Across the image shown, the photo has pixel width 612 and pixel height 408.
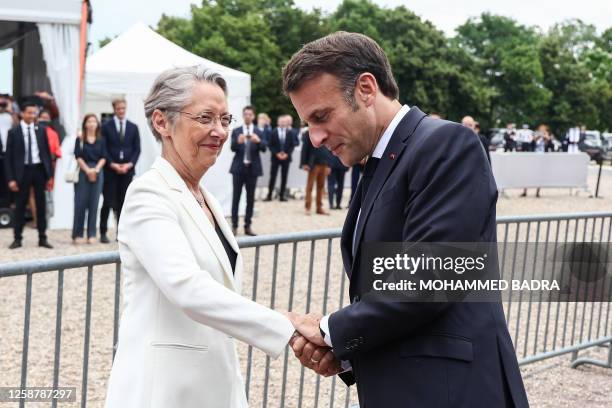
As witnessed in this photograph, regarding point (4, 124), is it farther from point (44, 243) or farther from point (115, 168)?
point (44, 243)

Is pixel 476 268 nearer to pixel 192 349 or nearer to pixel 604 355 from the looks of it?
pixel 192 349

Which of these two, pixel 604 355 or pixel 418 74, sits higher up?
pixel 418 74

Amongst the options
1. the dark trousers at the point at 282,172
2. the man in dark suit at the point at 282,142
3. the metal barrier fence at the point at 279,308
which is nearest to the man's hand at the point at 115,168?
the metal barrier fence at the point at 279,308

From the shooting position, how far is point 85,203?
37.7 feet

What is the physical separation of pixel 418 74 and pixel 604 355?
48828 mm

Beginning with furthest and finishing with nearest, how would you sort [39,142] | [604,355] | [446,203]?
[39,142] < [604,355] < [446,203]

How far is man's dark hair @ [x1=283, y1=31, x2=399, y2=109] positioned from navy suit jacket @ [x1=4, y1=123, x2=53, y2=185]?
954 cm

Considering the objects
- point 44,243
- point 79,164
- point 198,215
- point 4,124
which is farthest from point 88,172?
point 198,215

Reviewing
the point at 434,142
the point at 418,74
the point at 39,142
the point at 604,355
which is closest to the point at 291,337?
the point at 434,142

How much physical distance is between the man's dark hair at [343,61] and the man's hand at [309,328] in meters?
0.65

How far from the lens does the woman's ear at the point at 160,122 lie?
2434 millimetres

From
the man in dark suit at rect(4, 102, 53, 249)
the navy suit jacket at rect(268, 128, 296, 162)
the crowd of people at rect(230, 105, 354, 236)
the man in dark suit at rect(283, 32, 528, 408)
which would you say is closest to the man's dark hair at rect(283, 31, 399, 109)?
the man in dark suit at rect(283, 32, 528, 408)

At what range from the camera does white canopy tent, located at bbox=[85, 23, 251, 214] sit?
44.1ft

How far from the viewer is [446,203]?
1.87 metres
